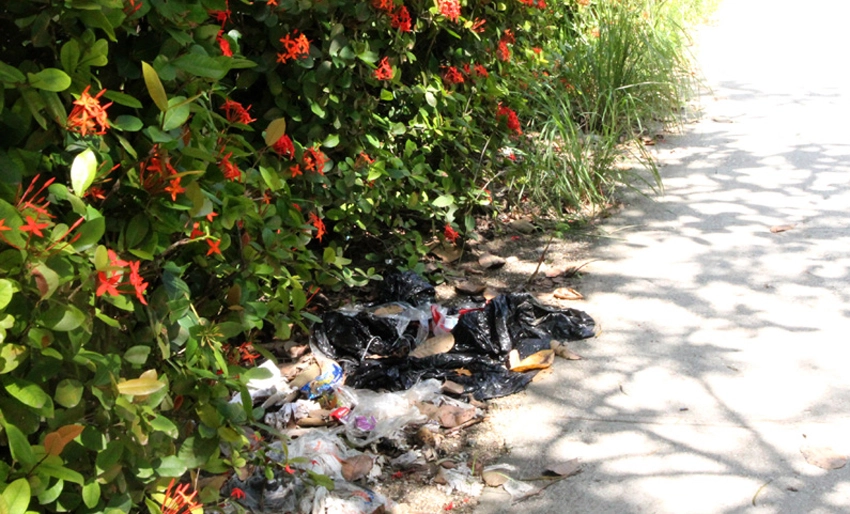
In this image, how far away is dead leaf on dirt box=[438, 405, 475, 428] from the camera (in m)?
3.58

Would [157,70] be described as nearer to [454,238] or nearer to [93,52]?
[93,52]

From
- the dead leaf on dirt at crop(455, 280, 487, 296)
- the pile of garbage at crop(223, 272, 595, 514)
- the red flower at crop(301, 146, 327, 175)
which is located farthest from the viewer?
the dead leaf on dirt at crop(455, 280, 487, 296)

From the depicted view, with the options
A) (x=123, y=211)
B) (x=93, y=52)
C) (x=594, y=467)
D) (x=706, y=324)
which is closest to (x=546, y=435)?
(x=594, y=467)

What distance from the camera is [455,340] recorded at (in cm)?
423

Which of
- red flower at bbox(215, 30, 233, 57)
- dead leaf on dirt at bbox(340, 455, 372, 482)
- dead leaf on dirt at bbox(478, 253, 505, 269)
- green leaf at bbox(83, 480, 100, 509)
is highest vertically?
red flower at bbox(215, 30, 233, 57)

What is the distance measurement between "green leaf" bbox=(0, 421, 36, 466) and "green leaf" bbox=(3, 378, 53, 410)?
5 cm

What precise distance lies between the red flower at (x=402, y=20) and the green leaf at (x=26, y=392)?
8.71 ft

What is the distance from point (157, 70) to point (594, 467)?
2.06m

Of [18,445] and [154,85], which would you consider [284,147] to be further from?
[18,445]

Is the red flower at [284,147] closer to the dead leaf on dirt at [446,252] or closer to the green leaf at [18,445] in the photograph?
the dead leaf on dirt at [446,252]

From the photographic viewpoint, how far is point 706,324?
429 centimetres

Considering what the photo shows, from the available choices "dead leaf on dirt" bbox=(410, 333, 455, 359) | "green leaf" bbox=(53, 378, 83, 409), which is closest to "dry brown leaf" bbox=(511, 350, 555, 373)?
"dead leaf on dirt" bbox=(410, 333, 455, 359)

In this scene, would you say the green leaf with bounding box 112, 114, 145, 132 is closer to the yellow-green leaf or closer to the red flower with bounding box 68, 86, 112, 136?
the red flower with bounding box 68, 86, 112, 136

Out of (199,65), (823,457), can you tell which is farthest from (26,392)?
(823,457)
